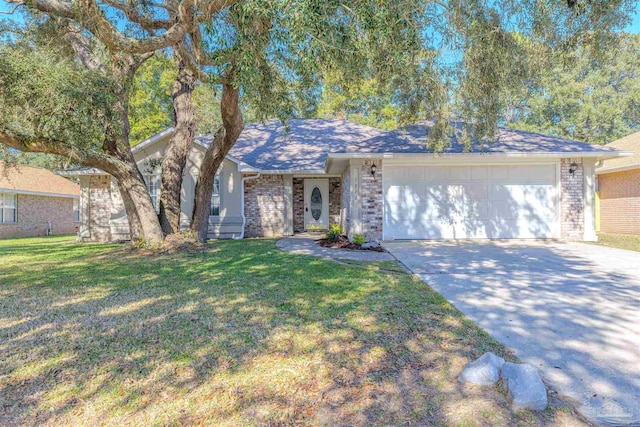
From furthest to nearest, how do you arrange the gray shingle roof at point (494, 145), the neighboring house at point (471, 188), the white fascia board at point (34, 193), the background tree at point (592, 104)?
the background tree at point (592, 104), the white fascia board at point (34, 193), the neighboring house at point (471, 188), the gray shingle roof at point (494, 145)

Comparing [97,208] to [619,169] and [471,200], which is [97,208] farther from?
[619,169]

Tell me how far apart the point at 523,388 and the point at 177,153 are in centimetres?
984

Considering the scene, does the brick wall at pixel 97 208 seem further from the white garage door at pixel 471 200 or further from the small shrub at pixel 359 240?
the white garage door at pixel 471 200

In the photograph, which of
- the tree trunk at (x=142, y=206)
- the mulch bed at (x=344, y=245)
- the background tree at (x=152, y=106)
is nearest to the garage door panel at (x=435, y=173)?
the mulch bed at (x=344, y=245)

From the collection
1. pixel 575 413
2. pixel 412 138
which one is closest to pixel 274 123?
pixel 412 138

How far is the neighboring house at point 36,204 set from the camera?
16719 mm

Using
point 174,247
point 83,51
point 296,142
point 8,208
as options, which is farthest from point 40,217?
point 174,247

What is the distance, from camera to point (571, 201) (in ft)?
33.3

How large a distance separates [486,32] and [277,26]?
11.3 ft

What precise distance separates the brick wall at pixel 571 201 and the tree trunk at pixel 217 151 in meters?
9.12

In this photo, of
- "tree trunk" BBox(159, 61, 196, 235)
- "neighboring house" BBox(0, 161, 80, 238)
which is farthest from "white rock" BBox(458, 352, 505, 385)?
"neighboring house" BBox(0, 161, 80, 238)

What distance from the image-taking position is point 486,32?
5746 millimetres

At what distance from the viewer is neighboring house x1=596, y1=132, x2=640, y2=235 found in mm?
12531

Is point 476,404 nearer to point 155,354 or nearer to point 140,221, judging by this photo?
point 155,354
